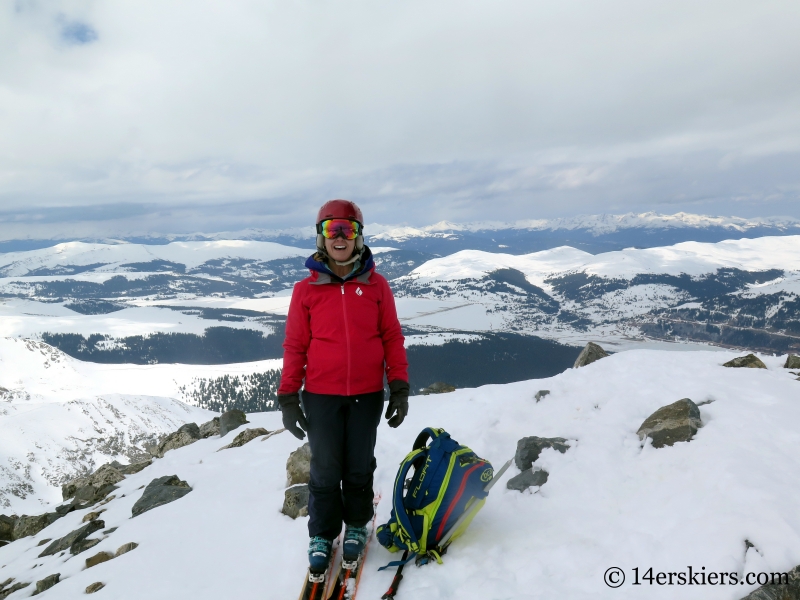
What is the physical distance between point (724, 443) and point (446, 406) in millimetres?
7942

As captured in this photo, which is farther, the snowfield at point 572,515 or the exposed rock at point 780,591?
the snowfield at point 572,515

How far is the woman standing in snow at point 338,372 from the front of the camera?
571 centimetres

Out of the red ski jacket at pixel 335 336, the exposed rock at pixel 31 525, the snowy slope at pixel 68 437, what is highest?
the red ski jacket at pixel 335 336

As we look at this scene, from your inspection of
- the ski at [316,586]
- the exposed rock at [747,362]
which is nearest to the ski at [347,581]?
the ski at [316,586]

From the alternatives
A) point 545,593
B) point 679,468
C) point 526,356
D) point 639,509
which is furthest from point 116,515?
point 526,356

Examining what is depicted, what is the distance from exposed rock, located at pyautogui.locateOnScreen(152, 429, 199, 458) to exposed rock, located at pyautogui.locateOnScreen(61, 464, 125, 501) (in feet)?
7.41

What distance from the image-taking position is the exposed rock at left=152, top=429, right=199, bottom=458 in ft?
59.3

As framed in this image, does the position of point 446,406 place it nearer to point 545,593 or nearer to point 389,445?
point 389,445

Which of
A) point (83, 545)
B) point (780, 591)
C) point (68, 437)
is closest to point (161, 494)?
point (83, 545)

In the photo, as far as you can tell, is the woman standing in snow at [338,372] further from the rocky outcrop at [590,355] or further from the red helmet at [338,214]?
the rocky outcrop at [590,355]

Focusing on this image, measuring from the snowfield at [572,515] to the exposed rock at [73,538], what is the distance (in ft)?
0.89

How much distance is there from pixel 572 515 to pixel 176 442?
1771cm

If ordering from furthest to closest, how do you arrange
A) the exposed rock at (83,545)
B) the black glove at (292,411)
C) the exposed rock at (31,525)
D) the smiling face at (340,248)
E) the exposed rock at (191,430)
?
the exposed rock at (191,430)
the exposed rock at (31,525)
the exposed rock at (83,545)
the smiling face at (340,248)
the black glove at (292,411)

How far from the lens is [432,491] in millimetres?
5910
